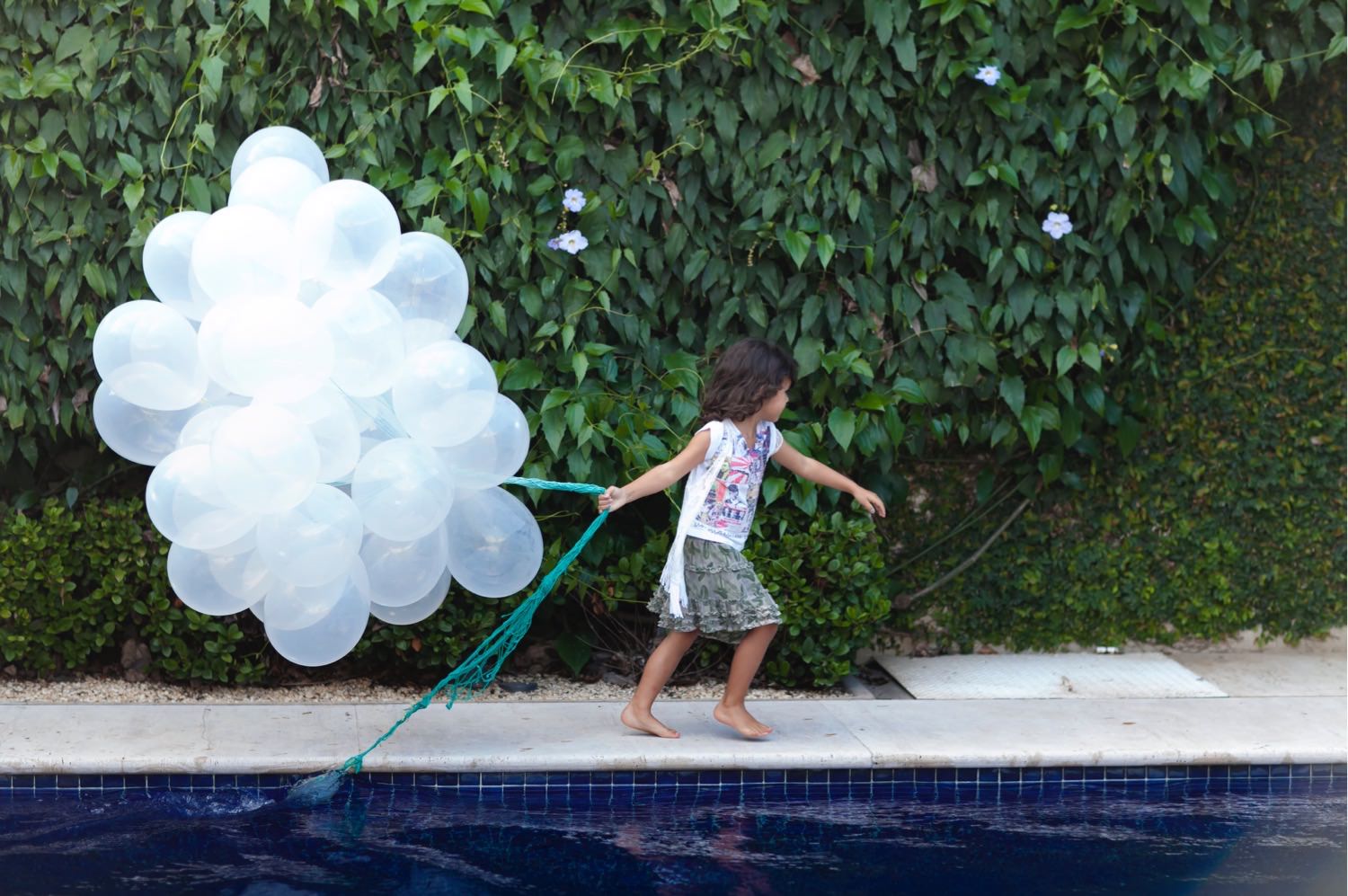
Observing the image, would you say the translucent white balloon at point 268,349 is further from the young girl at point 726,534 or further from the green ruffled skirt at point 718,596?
the green ruffled skirt at point 718,596

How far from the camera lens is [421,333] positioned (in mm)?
3684

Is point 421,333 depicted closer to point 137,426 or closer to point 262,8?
point 137,426

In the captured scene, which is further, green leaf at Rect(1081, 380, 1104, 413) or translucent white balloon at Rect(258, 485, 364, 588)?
green leaf at Rect(1081, 380, 1104, 413)

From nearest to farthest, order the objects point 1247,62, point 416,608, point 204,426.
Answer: point 204,426 < point 416,608 < point 1247,62

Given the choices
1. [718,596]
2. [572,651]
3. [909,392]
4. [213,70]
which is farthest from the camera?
[572,651]

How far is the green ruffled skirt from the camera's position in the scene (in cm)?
429

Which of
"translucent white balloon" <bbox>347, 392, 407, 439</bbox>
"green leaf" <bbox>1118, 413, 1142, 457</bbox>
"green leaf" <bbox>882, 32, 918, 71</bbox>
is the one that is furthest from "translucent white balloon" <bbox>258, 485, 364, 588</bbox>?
"green leaf" <bbox>1118, 413, 1142, 457</bbox>

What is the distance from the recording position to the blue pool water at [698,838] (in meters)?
3.53

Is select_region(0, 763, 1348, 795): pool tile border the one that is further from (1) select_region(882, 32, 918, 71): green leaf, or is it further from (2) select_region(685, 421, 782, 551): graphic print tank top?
(1) select_region(882, 32, 918, 71): green leaf

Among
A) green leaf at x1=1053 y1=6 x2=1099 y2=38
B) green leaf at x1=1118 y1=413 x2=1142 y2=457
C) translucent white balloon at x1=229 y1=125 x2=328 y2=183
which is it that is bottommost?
green leaf at x1=1118 y1=413 x2=1142 y2=457

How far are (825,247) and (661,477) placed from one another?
1176mm

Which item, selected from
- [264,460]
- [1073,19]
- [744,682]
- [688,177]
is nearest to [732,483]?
[744,682]

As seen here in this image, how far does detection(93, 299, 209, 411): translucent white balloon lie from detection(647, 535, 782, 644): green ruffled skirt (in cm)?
156

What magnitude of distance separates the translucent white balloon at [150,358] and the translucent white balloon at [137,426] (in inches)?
2.0
